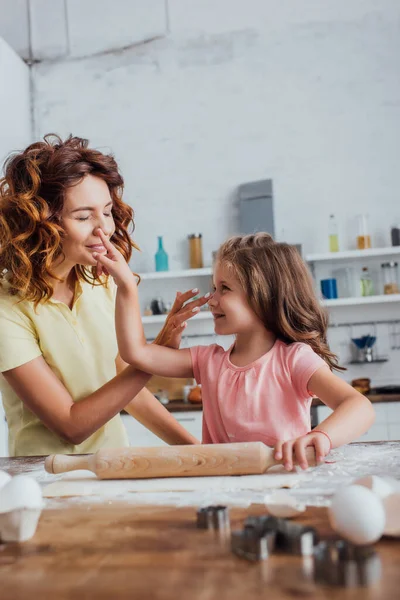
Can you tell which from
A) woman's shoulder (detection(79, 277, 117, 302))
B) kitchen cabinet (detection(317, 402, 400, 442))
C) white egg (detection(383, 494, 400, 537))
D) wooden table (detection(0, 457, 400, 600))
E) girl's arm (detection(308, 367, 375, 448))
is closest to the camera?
wooden table (detection(0, 457, 400, 600))

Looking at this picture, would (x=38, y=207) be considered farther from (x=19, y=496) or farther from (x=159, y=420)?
(x=19, y=496)

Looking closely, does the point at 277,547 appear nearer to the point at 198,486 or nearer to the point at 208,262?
the point at 198,486

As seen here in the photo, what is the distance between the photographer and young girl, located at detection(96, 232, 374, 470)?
1.59 metres

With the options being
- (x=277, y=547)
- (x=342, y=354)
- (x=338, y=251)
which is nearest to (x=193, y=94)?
(x=338, y=251)

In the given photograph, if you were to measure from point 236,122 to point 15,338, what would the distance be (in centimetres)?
350

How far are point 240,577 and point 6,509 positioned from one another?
34cm

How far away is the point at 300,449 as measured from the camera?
1.16m

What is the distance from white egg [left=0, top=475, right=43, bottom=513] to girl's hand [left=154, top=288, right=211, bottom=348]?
2.65ft

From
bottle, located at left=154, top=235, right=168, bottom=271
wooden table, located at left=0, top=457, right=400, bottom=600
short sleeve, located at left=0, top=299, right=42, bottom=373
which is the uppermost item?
bottle, located at left=154, top=235, right=168, bottom=271

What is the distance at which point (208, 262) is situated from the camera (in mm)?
4867

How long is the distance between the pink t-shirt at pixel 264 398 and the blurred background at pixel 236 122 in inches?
116

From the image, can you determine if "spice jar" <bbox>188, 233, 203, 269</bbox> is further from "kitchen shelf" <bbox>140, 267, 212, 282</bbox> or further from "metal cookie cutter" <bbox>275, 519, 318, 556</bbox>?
"metal cookie cutter" <bbox>275, 519, 318, 556</bbox>

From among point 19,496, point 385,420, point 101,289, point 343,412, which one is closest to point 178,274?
point 385,420

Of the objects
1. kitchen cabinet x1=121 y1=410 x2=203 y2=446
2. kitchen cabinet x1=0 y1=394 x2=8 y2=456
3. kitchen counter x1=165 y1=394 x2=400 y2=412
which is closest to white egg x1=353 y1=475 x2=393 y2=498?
kitchen counter x1=165 y1=394 x2=400 y2=412
